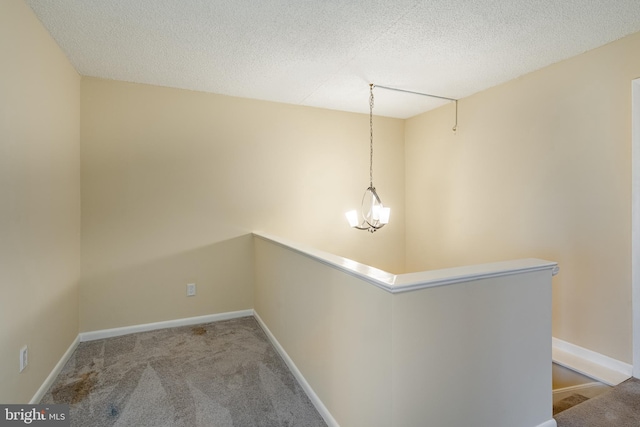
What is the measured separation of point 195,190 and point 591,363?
12.8 ft

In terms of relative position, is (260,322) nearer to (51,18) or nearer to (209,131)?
(209,131)

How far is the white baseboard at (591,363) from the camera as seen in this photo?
2.26 m

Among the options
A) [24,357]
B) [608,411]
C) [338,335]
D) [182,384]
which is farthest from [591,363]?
[24,357]

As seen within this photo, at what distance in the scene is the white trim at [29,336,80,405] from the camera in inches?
77.7

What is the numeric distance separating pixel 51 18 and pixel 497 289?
3176 mm

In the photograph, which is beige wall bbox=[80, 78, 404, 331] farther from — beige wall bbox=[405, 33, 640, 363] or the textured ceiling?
beige wall bbox=[405, 33, 640, 363]

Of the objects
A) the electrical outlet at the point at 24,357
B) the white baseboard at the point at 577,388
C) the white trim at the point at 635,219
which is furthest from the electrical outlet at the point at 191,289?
the white trim at the point at 635,219

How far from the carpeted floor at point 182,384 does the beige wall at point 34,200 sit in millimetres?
294

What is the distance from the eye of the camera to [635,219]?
221 cm

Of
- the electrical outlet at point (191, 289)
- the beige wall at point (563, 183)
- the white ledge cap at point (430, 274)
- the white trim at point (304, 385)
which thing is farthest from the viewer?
the electrical outlet at point (191, 289)

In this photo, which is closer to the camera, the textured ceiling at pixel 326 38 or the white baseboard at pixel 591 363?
the textured ceiling at pixel 326 38

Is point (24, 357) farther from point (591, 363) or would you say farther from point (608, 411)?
point (591, 363)

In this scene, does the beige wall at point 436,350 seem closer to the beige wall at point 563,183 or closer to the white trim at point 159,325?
the beige wall at point 563,183

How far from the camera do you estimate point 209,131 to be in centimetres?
337
